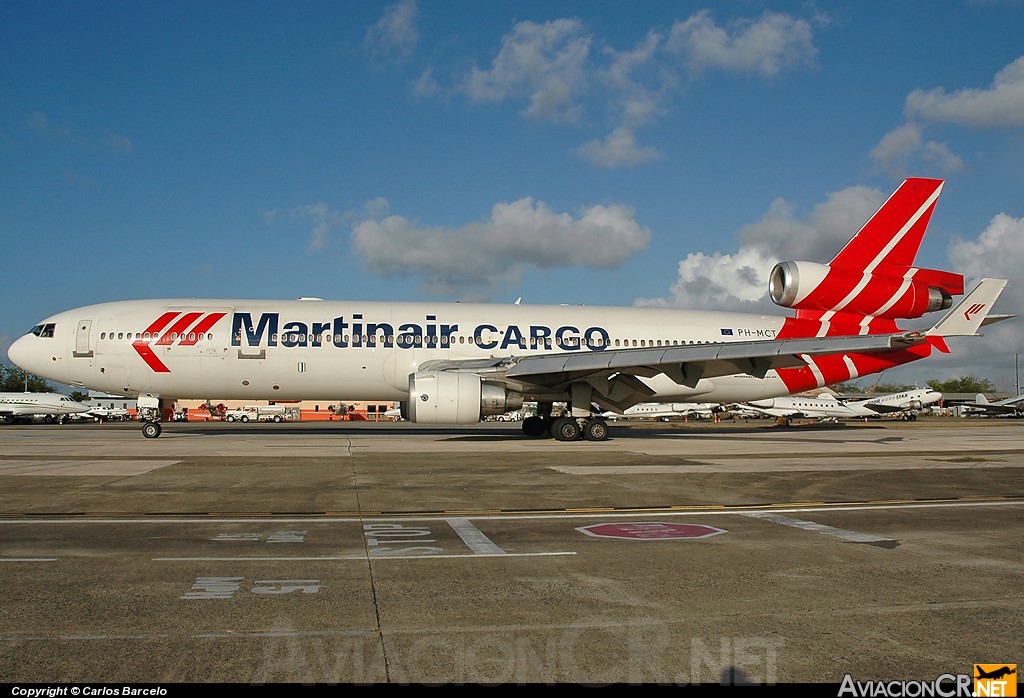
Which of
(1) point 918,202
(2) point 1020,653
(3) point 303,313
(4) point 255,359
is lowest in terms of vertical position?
(2) point 1020,653

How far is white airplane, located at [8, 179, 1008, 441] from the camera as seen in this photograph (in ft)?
73.4

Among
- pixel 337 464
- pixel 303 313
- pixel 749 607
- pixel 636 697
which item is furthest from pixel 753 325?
pixel 636 697

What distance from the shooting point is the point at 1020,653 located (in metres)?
4.42

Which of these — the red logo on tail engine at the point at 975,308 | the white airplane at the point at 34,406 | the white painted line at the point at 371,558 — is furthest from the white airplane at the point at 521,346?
the white airplane at the point at 34,406

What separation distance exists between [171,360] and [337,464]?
11.4 metres

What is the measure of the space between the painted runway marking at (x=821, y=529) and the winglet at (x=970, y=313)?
1589 cm

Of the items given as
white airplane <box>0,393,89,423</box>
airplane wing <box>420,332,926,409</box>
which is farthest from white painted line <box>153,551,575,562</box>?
white airplane <box>0,393,89,423</box>

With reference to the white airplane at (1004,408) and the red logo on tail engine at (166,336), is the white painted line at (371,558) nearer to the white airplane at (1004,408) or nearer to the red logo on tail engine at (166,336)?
the red logo on tail engine at (166,336)

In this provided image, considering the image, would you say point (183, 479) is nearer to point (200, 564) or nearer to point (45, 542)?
point (45, 542)

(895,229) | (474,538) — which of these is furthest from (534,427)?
(474,538)

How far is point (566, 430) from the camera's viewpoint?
23.9 metres

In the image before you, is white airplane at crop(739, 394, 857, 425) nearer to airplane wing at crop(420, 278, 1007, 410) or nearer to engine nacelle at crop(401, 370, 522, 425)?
airplane wing at crop(420, 278, 1007, 410)

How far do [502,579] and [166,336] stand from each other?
21.5 metres

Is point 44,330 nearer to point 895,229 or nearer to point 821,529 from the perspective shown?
point 821,529
